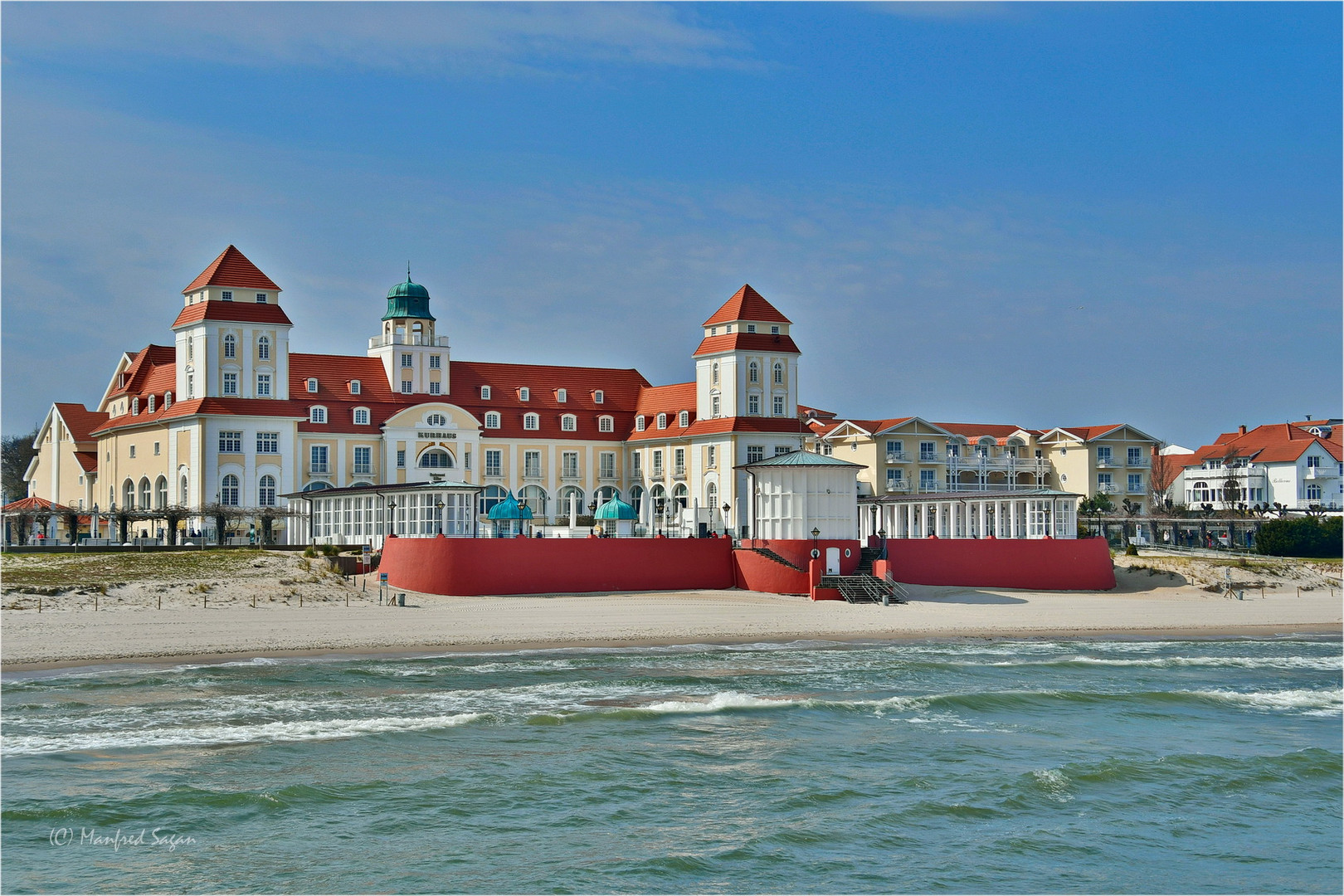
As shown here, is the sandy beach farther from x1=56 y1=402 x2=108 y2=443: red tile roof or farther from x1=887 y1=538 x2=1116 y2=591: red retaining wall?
x1=56 y1=402 x2=108 y2=443: red tile roof

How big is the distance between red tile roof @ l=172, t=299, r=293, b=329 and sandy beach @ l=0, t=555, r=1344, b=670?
56.8 ft

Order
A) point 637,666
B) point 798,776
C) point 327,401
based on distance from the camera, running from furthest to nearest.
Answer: point 327,401, point 637,666, point 798,776

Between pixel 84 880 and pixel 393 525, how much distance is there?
32.4 m

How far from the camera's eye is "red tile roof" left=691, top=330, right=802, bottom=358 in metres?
63.6

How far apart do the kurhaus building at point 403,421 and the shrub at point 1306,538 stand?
23386mm

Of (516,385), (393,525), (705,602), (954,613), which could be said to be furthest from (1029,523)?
(516,385)

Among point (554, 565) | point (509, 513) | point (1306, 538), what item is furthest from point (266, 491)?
point (1306, 538)

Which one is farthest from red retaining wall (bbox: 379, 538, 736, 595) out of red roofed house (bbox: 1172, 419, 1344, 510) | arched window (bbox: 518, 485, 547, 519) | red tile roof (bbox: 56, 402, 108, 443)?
red roofed house (bbox: 1172, 419, 1344, 510)

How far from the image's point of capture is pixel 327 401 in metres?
62.2

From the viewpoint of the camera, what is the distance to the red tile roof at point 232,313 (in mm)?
57125

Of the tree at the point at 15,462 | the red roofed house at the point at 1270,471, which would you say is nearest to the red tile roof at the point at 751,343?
the red roofed house at the point at 1270,471

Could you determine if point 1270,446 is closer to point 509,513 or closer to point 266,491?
point 509,513

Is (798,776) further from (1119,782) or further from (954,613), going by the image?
(954,613)

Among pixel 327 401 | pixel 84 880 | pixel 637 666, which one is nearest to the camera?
pixel 84 880
